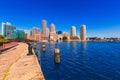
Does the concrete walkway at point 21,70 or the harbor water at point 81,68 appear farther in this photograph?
the harbor water at point 81,68

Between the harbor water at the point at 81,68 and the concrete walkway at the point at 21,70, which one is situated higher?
the concrete walkway at the point at 21,70

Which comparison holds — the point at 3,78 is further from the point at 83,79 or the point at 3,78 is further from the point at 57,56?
the point at 57,56

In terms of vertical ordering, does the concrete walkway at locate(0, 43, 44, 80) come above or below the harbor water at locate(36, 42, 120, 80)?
above

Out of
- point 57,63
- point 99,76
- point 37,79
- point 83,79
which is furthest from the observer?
point 57,63

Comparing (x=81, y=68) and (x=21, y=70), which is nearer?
(x=21, y=70)

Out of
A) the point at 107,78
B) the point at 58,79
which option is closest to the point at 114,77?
the point at 107,78

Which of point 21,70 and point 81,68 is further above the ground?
point 21,70

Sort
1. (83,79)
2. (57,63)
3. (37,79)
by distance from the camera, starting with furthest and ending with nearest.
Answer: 1. (57,63)
2. (83,79)
3. (37,79)

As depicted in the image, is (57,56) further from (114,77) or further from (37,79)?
(37,79)

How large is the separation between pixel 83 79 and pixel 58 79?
373 cm

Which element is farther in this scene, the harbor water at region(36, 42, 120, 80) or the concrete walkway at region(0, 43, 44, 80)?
the harbor water at region(36, 42, 120, 80)

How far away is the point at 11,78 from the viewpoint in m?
14.5

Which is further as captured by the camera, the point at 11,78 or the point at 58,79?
the point at 58,79

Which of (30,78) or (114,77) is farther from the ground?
(30,78)
